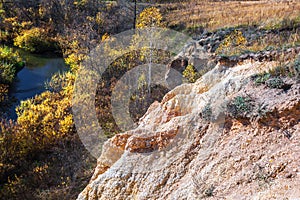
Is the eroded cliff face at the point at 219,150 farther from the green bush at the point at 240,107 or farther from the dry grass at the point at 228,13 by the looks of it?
the dry grass at the point at 228,13

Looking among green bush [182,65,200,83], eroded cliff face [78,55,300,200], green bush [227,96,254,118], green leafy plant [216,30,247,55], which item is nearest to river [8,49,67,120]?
green bush [182,65,200,83]

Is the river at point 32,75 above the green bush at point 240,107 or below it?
below

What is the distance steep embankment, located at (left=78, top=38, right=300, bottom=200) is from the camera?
4.65m

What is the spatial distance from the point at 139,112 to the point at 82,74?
4.45 m

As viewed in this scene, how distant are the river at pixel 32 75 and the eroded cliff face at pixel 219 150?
11798 millimetres

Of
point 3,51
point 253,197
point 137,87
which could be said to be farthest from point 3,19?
point 253,197

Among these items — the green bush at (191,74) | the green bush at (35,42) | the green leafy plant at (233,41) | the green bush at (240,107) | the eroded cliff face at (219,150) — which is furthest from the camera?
the green bush at (35,42)

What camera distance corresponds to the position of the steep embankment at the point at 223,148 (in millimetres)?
4652

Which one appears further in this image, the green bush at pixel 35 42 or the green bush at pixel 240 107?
the green bush at pixel 35 42

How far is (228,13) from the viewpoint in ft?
69.6

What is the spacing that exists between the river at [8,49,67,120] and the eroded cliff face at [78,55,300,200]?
11798 millimetres

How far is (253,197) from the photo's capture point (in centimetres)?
436

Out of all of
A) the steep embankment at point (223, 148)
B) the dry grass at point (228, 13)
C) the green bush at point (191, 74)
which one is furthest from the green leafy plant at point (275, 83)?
the dry grass at point (228, 13)

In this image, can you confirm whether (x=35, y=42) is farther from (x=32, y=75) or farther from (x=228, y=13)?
(x=228, y=13)
